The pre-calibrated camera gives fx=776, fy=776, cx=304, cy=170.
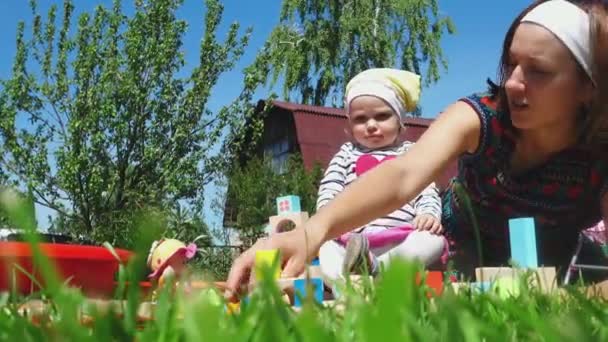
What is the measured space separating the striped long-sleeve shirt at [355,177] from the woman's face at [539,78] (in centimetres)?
141

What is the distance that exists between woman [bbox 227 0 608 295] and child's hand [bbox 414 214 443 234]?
0.39 meters

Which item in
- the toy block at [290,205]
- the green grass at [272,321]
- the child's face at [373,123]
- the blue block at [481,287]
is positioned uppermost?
the child's face at [373,123]

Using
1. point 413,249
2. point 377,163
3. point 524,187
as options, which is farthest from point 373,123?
point 524,187

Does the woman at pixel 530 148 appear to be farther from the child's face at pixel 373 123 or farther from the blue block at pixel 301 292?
the child's face at pixel 373 123

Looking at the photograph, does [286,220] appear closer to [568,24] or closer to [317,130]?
[568,24]

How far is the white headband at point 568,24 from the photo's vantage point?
7.12ft

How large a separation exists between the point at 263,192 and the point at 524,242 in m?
10.4

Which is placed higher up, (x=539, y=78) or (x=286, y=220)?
(x=539, y=78)

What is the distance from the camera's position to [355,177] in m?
3.81

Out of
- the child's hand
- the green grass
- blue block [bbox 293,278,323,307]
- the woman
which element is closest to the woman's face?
the woman

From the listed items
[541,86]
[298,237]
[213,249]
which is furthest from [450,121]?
[213,249]

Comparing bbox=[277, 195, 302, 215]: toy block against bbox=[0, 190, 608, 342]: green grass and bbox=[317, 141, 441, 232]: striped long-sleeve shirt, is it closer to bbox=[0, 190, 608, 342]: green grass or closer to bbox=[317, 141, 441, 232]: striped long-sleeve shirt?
bbox=[317, 141, 441, 232]: striped long-sleeve shirt

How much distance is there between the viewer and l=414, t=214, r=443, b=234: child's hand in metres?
3.33

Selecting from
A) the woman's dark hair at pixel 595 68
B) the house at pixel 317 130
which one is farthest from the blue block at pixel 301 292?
the house at pixel 317 130
